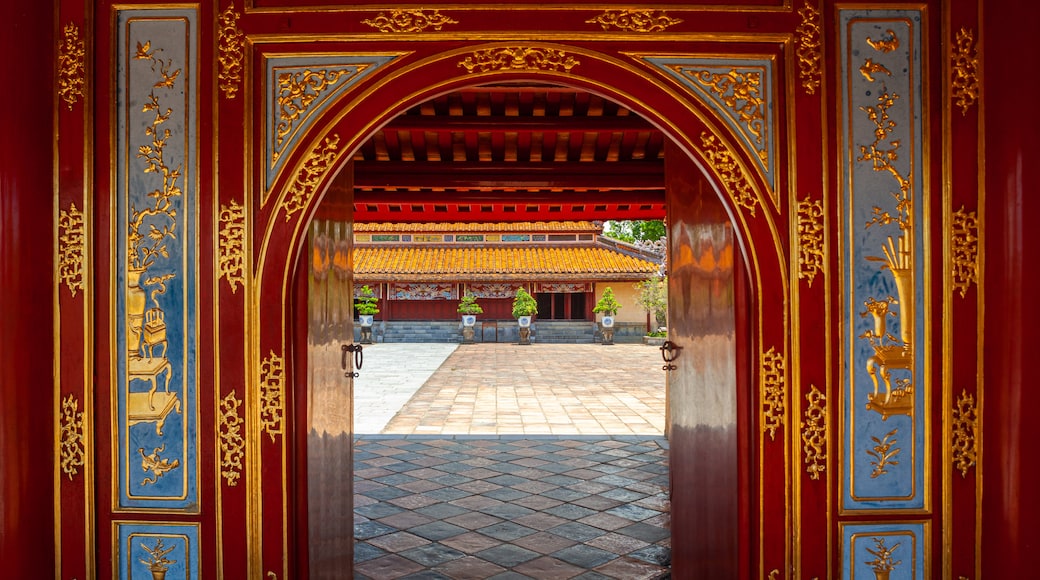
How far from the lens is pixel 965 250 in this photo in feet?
7.41

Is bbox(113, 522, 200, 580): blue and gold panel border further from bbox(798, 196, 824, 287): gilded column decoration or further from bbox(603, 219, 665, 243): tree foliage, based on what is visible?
bbox(603, 219, 665, 243): tree foliage

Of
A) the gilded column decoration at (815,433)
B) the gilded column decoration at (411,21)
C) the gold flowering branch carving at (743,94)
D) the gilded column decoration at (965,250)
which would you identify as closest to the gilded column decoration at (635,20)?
the gold flowering branch carving at (743,94)

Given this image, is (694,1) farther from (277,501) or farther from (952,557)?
(277,501)

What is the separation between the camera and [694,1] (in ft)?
7.75

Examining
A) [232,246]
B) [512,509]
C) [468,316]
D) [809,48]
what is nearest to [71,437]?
[232,246]

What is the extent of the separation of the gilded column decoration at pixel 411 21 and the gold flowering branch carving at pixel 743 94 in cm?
100

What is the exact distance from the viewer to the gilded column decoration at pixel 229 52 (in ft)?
7.68

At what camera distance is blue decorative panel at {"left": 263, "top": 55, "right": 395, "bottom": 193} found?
2.34 meters

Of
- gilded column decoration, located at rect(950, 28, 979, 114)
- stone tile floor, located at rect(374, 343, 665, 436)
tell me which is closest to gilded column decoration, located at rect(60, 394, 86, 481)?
gilded column decoration, located at rect(950, 28, 979, 114)

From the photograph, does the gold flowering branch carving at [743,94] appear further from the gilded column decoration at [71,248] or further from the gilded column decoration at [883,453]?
the gilded column decoration at [71,248]

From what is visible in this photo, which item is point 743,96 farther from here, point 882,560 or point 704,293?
point 882,560

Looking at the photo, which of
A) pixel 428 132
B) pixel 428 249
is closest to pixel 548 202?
pixel 428 132
